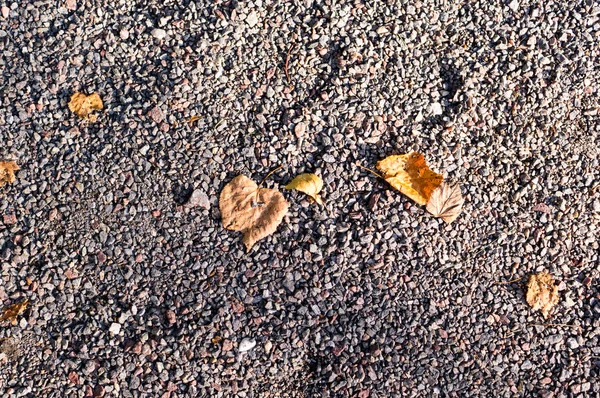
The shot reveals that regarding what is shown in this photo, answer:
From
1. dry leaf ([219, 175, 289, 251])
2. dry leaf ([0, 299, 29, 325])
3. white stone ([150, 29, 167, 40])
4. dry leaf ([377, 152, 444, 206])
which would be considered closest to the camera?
dry leaf ([0, 299, 29, 325])

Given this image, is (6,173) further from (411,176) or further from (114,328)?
(411,176)

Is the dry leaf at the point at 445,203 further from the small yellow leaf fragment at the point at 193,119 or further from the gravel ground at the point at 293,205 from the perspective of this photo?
the small yellow leaf fragment at the point at 193,119

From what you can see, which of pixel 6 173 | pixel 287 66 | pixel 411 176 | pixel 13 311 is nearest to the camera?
pixel 13 311

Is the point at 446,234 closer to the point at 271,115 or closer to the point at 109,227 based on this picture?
the point at 271,115

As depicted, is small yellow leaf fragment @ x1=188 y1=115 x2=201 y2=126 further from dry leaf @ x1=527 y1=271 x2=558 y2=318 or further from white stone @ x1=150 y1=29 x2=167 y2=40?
dry leaf @ x1=527 y1=271 x2=558 y2=318

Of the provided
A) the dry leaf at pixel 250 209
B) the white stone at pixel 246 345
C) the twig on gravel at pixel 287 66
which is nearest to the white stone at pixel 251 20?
the twig on gravel at pixel 287 66

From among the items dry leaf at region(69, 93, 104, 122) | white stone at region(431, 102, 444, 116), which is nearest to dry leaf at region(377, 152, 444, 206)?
white stone at region(431, 102, 444, 116)

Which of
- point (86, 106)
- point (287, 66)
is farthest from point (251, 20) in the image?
point (86, 106)
